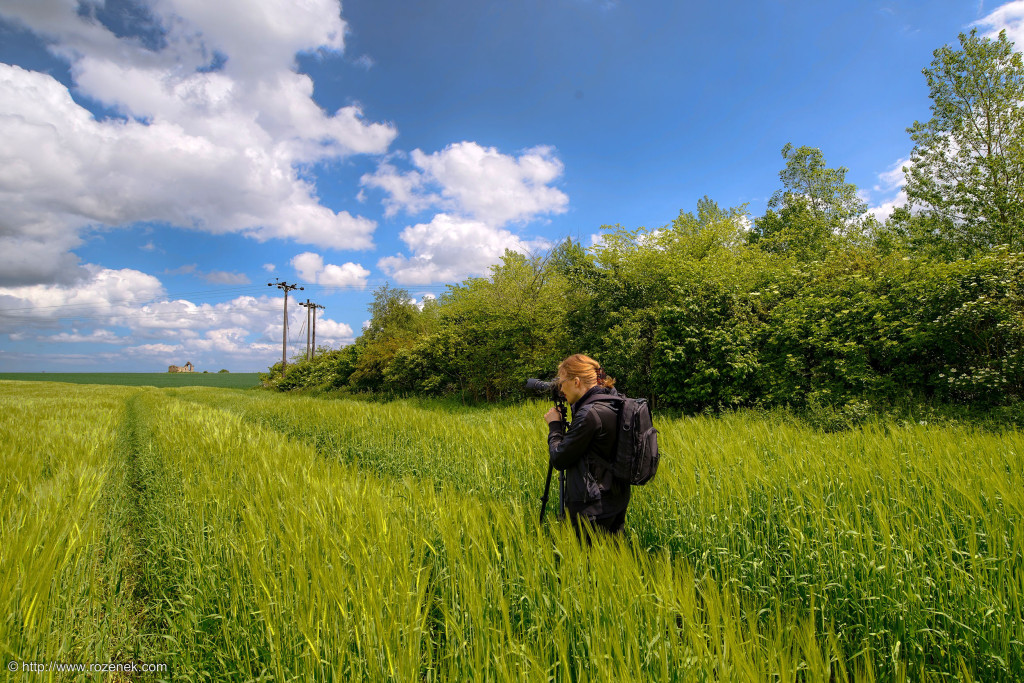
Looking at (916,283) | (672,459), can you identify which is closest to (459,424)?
(672,459)

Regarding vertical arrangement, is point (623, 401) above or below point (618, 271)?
below

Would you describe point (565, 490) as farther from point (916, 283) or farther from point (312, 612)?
point (916, 283)

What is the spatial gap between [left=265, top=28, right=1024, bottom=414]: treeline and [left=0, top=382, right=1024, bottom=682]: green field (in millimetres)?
3485

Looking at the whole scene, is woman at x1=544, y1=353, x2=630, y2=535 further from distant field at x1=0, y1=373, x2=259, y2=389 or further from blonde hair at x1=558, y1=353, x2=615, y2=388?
distant field at x1=0, y1=373, x2=259, y2=389

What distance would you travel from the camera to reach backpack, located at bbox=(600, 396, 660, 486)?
109 inches

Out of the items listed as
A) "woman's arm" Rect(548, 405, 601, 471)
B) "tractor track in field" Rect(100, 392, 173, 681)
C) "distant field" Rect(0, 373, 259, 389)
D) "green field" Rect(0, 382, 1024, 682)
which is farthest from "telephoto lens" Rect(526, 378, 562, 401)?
"distant field" Rect(0, 373, 259, 389)

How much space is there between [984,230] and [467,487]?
23235 mm

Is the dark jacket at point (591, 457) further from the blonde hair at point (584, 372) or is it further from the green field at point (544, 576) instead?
the green field at point (544, 576)

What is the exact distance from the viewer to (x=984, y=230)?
55.2ft

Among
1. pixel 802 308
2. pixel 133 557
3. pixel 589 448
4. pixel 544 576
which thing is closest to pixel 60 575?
pixel 133 557

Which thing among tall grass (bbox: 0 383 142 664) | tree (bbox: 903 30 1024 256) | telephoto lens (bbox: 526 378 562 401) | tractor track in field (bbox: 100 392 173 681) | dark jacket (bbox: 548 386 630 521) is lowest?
tractor track in field (bbox: 100 392 173 681)

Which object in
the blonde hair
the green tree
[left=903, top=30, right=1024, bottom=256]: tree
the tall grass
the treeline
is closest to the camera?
the tall grass

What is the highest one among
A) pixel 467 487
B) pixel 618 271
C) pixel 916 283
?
pixel 618 271

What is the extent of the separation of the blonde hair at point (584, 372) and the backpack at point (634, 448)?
0.33 metres
